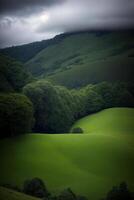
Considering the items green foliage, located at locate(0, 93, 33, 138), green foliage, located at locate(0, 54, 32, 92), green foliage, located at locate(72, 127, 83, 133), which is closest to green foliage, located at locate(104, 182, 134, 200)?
green foliage, located at locate(72, 127, 83, 133)

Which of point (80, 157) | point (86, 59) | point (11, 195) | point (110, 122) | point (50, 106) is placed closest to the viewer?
point (11, 195)

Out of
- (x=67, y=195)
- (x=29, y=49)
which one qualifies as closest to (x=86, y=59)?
(x=29, y=49)

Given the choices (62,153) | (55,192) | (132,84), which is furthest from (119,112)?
(55,192)

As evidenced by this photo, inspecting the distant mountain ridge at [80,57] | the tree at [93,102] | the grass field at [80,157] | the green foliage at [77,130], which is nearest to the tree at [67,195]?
the grass field at [80,157]

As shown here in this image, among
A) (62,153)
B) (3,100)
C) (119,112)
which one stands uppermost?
(3,100)

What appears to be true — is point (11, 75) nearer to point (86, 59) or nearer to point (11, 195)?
point (86, 59)

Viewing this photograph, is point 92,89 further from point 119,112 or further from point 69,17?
point 69,17
